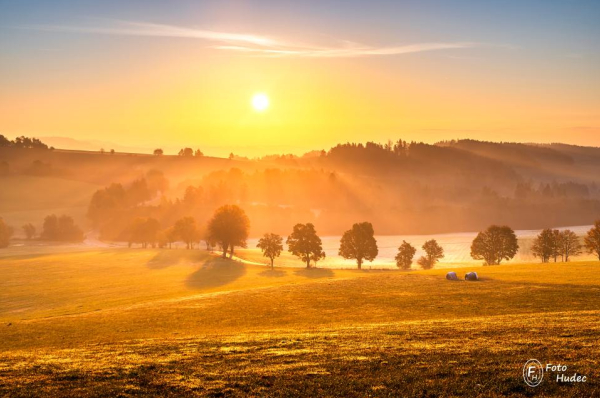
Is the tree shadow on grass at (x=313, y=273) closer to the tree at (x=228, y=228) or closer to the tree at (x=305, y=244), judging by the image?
the tree at (x=305, y=244)

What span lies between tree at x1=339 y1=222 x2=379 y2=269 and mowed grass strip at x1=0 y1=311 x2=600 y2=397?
9259 cm

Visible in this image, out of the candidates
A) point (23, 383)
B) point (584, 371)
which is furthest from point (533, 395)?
point (23, 383)

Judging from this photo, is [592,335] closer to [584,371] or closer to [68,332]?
[584,371]

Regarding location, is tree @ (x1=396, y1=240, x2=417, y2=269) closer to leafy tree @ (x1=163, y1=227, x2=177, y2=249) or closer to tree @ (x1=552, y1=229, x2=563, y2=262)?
tree @ (x1=552, y1=229, x2=563, y2=262)

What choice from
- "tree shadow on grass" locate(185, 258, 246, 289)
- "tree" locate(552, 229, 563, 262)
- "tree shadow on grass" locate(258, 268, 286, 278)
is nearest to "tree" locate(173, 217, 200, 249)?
"tree shadow on grass" locate(185, 258, 246, 289)

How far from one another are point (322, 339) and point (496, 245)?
10741 cm

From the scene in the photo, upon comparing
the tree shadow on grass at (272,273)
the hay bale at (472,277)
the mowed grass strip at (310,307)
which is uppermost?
the hay bale at (472,277)

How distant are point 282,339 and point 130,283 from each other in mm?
67573

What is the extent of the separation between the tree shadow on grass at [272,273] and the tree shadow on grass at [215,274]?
16.6 ft

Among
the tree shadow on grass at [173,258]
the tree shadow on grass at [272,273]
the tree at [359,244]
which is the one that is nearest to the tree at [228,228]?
the tree shadow on grass at [173,258]

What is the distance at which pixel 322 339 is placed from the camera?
30.0m

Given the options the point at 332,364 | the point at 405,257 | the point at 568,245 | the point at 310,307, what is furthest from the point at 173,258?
the point at 568,245

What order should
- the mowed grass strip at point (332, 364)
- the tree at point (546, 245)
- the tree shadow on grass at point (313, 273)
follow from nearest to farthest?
the mowed grass strip at point (332, 364)
the tree shadow on grass at point (313, 273)
the tree at point (546, 245)

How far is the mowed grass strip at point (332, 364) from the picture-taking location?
64.2 feet
